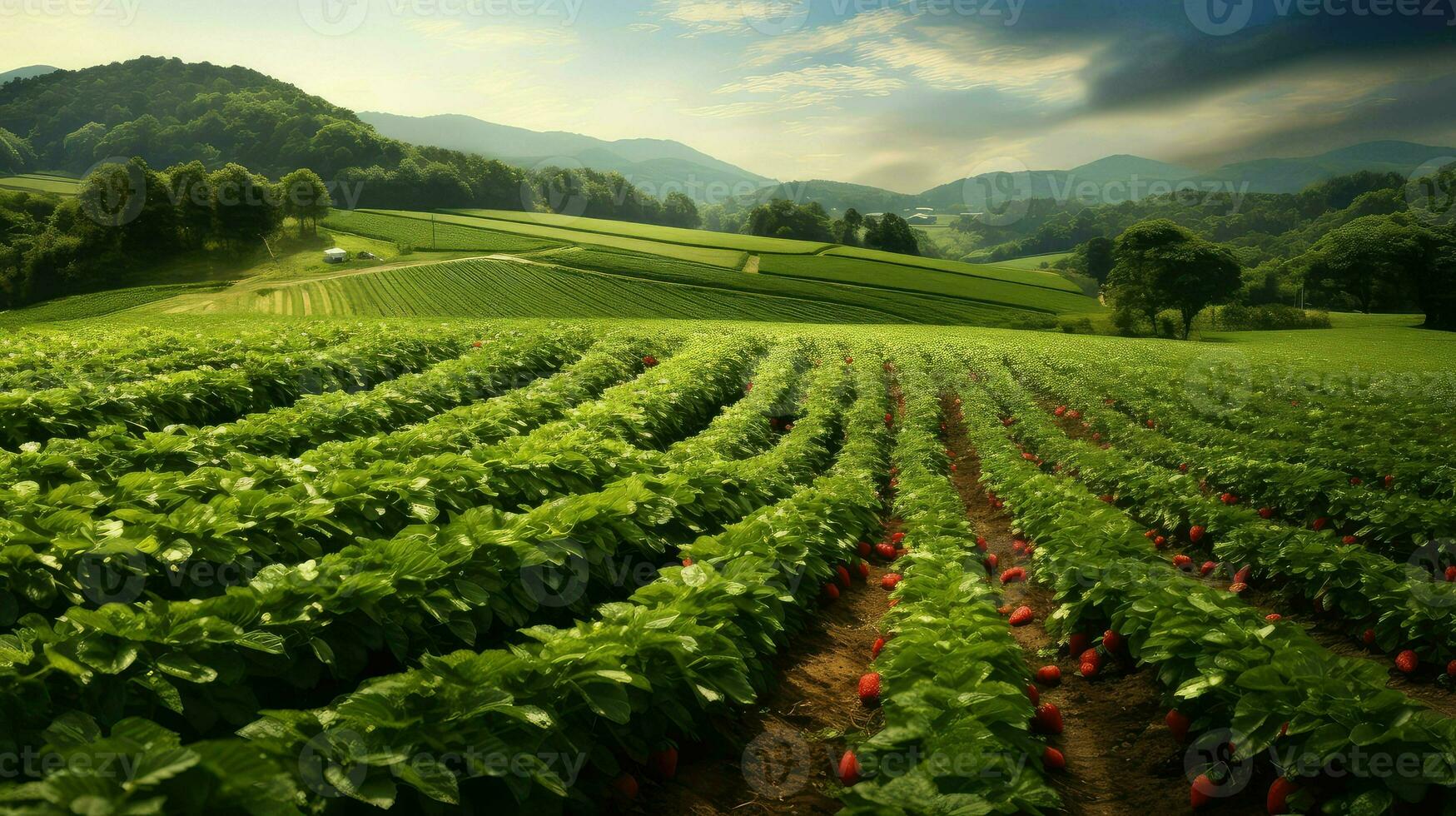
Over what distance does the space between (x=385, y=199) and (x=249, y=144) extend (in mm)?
35083

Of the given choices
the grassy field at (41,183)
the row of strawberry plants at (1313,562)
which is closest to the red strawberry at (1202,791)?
the row of strawberry plants at (1313,562)

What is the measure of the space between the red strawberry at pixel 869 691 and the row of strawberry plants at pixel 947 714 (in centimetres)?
3

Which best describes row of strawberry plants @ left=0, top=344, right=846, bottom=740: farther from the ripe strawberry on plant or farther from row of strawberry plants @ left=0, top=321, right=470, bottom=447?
row of strawberry plants @ left=0, top=321, right=470, bottom=447

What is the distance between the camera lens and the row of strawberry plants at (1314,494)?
776 centimetres

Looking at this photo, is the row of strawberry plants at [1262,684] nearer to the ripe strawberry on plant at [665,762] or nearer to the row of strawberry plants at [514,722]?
the row of strawberry plants at [514,722]

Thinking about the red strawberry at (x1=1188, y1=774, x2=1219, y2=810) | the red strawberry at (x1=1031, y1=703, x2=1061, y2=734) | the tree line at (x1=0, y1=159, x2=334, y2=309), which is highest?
the tree line at (x1=0, y1=159, x2=334, y2=309)

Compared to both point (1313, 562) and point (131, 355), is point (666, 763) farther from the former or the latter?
point (131, 355)

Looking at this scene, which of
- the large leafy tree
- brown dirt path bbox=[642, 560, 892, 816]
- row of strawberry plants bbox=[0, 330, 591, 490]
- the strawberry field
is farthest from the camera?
the large leafy tree

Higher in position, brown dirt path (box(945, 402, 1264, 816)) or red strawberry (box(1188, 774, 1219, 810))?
red strawberry (box(1188, 774, 1219, 810))

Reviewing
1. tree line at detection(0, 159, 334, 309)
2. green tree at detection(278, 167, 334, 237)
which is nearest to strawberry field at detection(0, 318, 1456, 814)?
tree line at detection(0, 159, 334, 309)

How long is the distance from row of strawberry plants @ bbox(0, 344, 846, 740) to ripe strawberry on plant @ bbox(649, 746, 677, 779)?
4.58 ft

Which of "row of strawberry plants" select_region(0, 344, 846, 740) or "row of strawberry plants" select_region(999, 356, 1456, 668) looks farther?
"row of strawberry plants" select_region(999, 356, 1456, 668)

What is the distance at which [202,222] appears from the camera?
2539 inches

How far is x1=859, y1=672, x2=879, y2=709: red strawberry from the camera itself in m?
4.87
